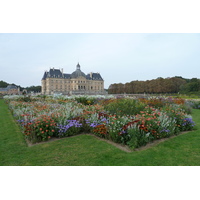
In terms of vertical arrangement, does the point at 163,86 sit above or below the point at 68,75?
below

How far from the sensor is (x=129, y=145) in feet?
12.5

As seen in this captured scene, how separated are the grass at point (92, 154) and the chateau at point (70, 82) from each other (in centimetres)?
5996

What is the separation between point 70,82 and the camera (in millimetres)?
72688

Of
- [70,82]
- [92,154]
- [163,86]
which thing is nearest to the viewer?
[92,154]

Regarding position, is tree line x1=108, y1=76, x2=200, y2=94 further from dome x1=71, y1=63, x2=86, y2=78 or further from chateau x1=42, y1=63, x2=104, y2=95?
dome x1=71, y1=63, x2=86, y2=78

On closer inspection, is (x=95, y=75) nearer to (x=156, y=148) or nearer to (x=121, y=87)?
(x=121, y=87)

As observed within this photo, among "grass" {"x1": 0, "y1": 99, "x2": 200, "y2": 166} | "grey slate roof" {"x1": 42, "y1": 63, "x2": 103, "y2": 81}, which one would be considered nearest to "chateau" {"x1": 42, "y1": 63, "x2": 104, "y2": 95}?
"grey slate roof" {"x1": 42, "y1": 63, "x2": 103, "y2": 81}

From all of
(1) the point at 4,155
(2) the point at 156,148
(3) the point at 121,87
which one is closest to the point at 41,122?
(1) the point at 4,155

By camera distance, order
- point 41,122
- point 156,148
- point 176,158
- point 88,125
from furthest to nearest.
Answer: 1. point 88,125
2. point 41,122
3. point 156,148
4. point 176,158

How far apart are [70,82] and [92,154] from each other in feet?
234

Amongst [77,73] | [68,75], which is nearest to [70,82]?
[68,75]

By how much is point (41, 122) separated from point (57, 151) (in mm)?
1428

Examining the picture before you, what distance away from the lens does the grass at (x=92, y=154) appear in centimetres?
304

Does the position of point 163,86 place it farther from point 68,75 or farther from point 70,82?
point 68,75
